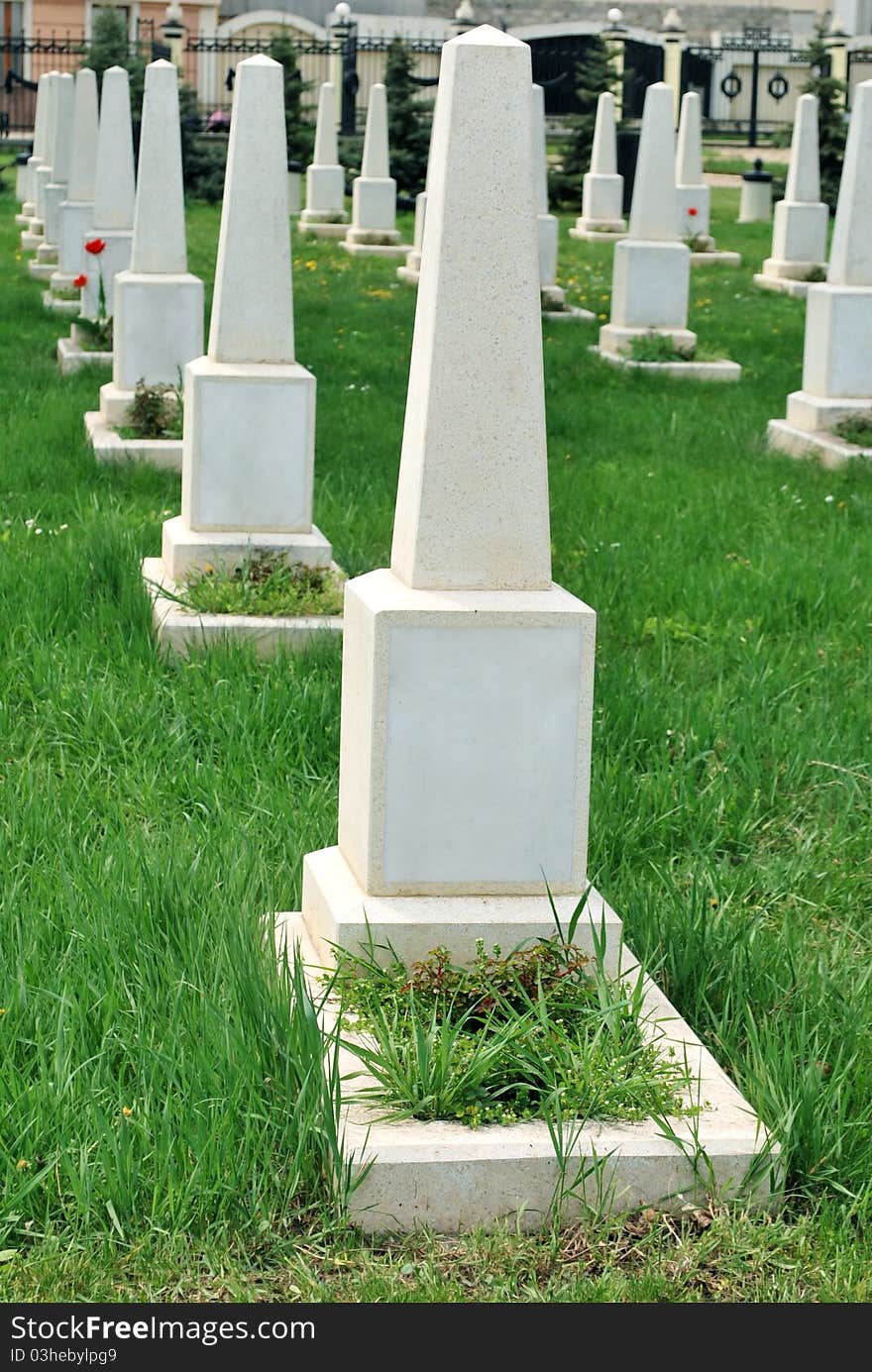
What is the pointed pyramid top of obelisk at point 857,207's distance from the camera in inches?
370

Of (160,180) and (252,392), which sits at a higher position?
(160,180)

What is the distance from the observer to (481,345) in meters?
3.29

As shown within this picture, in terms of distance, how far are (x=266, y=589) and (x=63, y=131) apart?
11.9 meters

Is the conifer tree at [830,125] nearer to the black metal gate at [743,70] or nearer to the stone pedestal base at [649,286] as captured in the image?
the black metal gate at [743,70]

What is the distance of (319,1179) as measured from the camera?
2.83 m

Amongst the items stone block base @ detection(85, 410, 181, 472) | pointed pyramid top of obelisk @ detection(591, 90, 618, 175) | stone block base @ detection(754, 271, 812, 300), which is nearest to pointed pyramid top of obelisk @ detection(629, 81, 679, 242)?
stone block base @ detection(754, 271, 812, 300)

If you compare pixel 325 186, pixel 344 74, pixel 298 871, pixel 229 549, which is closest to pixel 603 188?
pixel 325 186

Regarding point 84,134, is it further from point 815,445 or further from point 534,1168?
point 534,1168

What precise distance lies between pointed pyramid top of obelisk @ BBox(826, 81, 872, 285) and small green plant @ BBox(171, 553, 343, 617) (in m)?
4.46

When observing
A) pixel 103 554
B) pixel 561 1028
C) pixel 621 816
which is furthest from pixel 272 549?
pixel 561 1028

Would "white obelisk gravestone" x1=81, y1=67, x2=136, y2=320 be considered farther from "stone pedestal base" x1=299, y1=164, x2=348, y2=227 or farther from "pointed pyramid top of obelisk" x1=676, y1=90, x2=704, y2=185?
"stone pedestal base" x1=299, y1=164, x2=348, y2=227

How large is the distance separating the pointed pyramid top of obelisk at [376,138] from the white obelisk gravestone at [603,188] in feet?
9.93

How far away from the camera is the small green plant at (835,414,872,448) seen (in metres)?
9.52

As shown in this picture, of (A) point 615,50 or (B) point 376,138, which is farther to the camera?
(A) point 615,50
